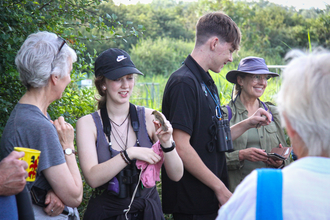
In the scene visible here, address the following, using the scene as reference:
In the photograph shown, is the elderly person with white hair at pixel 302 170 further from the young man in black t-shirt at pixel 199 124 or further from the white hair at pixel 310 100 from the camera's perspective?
the young man in black t-shirt at pixel 199 124

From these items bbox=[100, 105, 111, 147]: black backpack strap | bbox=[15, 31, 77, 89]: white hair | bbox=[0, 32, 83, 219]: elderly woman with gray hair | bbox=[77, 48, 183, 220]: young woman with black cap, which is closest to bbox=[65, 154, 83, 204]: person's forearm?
bbox=[0, 32, 83, 219]: elderly woman with gray hair

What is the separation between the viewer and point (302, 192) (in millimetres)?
1084

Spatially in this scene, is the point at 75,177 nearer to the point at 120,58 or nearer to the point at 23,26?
the point at 120,58

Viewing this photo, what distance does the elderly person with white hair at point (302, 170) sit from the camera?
1.09 meters

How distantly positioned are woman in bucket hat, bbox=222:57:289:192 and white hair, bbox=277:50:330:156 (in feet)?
5.93

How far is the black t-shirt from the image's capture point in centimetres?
238

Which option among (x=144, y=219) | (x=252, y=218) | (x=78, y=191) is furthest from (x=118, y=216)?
(x=252, y=218)

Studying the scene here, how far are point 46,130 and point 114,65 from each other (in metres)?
A: 0.78

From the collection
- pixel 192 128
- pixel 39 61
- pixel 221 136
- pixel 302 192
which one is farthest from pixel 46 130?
pixel 302 192

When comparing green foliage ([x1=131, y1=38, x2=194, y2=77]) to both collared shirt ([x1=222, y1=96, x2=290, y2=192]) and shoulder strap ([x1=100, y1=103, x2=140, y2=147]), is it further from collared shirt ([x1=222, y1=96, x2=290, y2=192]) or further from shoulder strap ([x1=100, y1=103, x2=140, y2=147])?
shoulder strap ([x1=100, y1=103, x2=140, y2=147])

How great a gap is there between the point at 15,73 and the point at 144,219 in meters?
1.55

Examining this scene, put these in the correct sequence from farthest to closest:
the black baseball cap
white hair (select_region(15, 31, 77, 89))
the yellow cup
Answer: the black baseball cap → white hair (select_region(15, 31, 77, 89)) → the yellow cup

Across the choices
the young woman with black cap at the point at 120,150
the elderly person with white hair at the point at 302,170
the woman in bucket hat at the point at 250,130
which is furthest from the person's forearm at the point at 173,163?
the elderly person with white hair at the point at 302,170

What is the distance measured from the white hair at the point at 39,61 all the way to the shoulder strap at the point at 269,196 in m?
1.41
